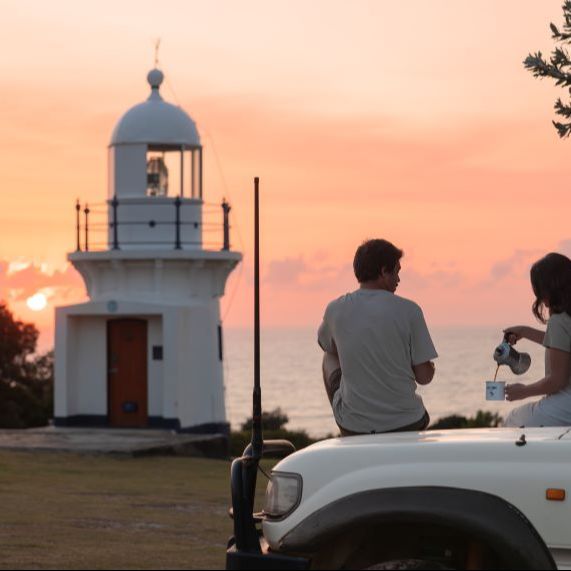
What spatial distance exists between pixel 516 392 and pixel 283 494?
1.33 metres

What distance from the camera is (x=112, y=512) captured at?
16594 millimetres

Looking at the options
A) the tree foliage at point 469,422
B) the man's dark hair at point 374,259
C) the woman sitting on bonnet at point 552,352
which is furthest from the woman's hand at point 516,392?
the tree foliage at point 469,422

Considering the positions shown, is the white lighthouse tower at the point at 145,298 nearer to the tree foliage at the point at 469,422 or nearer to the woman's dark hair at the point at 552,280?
the tree foliage at the point at 469,422

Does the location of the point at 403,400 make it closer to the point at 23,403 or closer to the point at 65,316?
the point at 65,316

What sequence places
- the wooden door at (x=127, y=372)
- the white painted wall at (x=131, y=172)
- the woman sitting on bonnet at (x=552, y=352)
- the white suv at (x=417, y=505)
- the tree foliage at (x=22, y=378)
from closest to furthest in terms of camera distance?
the white suv at (x=417, y=505)
the woman sitting on bonnet at (x=552, y=352)
the wooden door at (x=127, y=372)
the white painted wall at (x=131, y=172)
the tree foliage at (x=22, y=378)

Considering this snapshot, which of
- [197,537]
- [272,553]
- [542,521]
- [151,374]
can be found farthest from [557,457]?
[151,374]

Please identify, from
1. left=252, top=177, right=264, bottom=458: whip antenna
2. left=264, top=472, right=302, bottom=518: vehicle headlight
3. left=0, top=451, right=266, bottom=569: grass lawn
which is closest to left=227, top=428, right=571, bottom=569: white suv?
left=264, top=472, right=302, bottom=518: vehicle headlight

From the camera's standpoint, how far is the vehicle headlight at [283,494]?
18.8 feet

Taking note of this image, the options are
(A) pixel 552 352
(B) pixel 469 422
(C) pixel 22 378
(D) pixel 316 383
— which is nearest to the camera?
(A) pixel 552 352

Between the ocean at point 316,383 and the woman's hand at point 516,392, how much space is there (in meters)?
53.0

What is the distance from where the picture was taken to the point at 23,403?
4347 centimetres

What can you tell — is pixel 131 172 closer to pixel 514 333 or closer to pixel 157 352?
pixel 157 352

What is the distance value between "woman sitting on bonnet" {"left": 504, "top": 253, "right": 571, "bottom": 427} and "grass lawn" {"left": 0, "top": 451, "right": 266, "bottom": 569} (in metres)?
5.89

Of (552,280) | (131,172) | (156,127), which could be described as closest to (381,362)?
(552,280)
